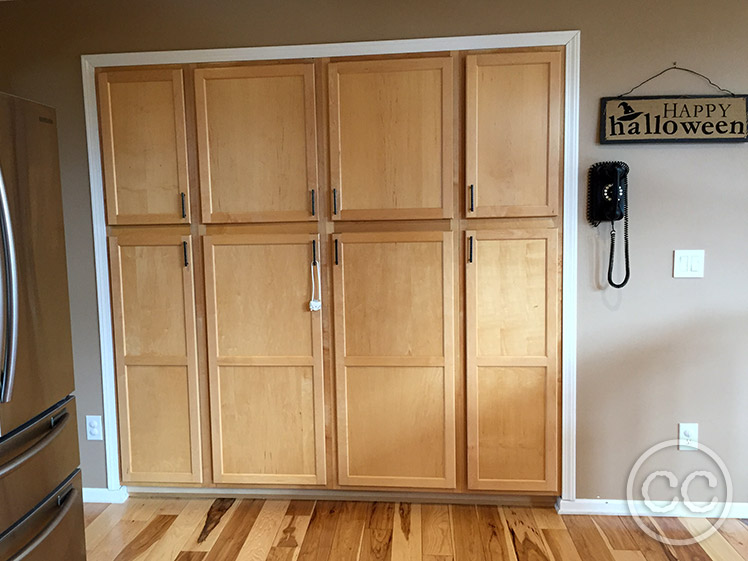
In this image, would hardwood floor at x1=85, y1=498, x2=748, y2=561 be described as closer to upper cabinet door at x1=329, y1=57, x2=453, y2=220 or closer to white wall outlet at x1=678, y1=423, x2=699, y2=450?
white wall outlet at x1=678, y1=423, x2=699, y2=450

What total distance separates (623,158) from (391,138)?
975mm

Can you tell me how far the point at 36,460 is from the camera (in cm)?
160

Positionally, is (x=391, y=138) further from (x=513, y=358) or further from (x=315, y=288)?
(x=513, y=358)

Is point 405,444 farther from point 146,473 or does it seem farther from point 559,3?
point 559,3

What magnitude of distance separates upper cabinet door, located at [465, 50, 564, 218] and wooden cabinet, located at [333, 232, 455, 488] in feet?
0.95

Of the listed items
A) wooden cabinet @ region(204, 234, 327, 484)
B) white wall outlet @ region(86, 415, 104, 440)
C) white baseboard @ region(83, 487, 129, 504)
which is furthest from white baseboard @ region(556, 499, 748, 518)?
white wall outlet @ region(86, 415, 104, 440)

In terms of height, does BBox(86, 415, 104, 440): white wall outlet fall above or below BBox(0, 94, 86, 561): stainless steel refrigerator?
below

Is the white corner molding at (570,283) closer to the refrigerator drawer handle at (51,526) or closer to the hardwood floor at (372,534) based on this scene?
the hardwood floor at (372,534)

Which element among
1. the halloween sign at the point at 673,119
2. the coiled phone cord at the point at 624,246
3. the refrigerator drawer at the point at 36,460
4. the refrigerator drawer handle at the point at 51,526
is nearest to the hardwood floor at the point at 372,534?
the refrigerator drawer handle at the point at 51,526

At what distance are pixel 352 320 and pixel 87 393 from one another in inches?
51.8

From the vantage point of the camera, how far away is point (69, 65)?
2395mm

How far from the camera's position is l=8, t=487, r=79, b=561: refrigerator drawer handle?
1516mm

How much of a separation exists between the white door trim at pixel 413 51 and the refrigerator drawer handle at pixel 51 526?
81 centimetres

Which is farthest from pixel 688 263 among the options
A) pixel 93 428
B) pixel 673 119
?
pixel 93 428
